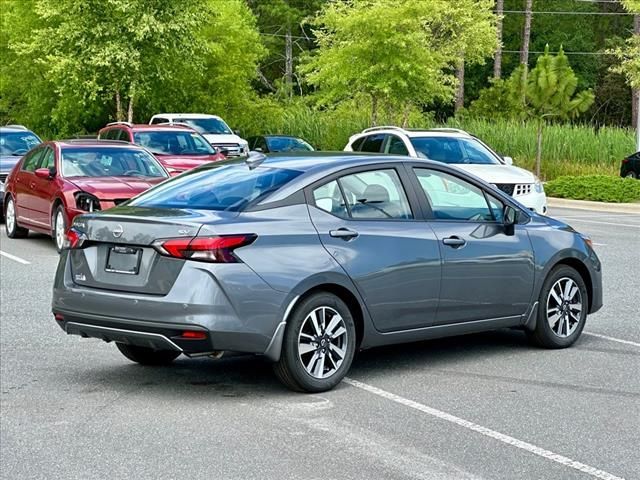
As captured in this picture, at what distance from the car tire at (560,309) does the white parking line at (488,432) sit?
179cm

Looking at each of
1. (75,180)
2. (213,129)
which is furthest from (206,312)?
(213,129)

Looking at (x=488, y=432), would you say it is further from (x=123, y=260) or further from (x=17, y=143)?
(x=17, y=143)

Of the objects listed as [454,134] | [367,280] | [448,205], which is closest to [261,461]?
[367,280]

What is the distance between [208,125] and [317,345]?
26524 millimetres

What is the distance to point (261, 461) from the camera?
19.9 ft

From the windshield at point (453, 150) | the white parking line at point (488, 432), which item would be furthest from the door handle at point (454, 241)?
the windshield at point (453, 150)

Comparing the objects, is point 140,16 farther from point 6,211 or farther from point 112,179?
point 112,179

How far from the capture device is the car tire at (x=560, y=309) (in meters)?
9.05

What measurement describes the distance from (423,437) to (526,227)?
9.37ft

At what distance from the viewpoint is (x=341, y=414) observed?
708 cm

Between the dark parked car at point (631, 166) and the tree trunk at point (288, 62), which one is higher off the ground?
the tree trunk at point (288, 62)

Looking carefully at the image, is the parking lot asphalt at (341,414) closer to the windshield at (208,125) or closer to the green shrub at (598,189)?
the green shrub at (598,189)

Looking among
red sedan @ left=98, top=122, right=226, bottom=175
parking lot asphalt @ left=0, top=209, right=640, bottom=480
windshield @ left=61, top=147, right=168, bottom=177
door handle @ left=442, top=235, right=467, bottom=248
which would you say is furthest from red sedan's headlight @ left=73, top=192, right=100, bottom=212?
door handle @ left=442, top=235, right=467, bottom=248

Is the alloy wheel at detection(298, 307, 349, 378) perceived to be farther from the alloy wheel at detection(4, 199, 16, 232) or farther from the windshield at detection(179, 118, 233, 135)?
the windshield at detection(179, 118, 233, 135)
